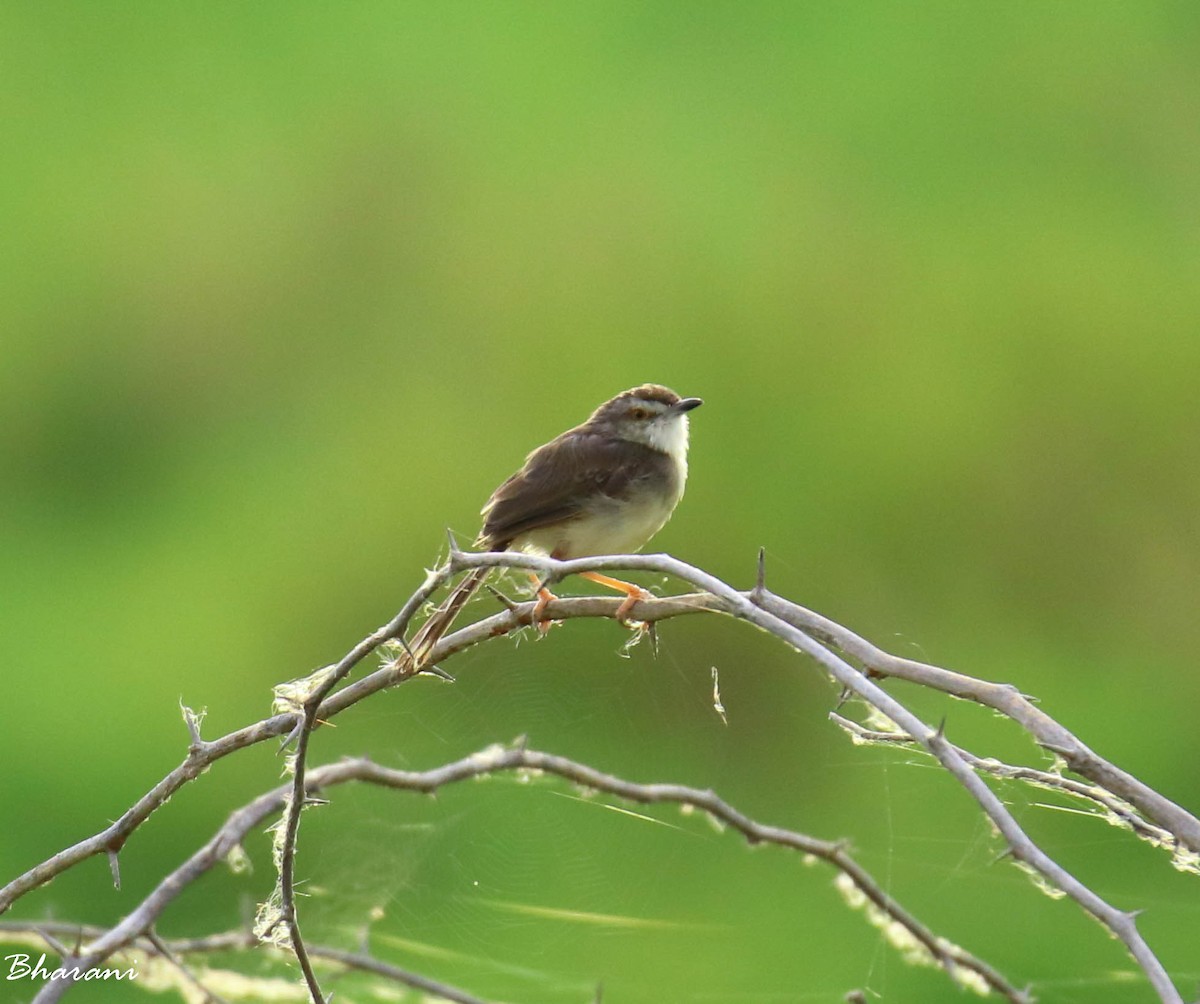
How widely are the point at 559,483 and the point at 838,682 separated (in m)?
2.91

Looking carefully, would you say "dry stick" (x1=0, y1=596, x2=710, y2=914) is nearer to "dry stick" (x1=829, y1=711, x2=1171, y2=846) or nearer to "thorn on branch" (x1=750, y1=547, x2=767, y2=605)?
"thorn on branch" (x1=750, y1=547, x2=767, y2=605)

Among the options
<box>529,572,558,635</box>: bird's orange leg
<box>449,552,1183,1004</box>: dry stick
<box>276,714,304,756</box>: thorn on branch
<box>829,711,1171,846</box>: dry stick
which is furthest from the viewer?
<box>529,572,558,635</box>: bird's orange leg

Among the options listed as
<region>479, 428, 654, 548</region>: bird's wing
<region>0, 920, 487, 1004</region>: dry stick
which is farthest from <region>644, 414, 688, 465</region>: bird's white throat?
A: <region>0, 920, 487, 1004</region>: dry stick

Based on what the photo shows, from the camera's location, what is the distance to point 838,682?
209cm

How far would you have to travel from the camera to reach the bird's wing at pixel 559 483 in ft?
15.9

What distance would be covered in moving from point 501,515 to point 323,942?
1.58m

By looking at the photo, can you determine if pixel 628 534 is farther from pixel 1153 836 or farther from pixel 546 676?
pixel 1153 836

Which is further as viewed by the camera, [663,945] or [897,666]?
[663,945]

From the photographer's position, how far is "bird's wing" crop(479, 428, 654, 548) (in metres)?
4.84

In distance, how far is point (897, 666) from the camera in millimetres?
2180

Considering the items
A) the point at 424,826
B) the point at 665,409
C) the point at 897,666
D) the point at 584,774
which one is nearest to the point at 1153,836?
the point at 897,666

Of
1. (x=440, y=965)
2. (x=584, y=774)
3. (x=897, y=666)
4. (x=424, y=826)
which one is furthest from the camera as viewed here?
(x=440, y=965)

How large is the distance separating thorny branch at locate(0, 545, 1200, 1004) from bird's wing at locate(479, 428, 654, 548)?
1.86 metres

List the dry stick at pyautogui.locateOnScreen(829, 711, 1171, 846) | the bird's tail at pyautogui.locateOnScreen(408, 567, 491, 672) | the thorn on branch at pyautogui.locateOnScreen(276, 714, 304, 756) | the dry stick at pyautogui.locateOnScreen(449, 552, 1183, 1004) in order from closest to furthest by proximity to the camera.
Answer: the dry stick at pyautogui.locateOnScreen(449, 552, 1183, 1004), the dry stick at pyautogui.locateOnScreen(829, 711, 1171, 846), the thorn on branch at pyautogui.locateOnScreen(276, 714, 304, 756), the bird's tail at pyautogui.locateOnScreen(408, 567, 491, 672)
